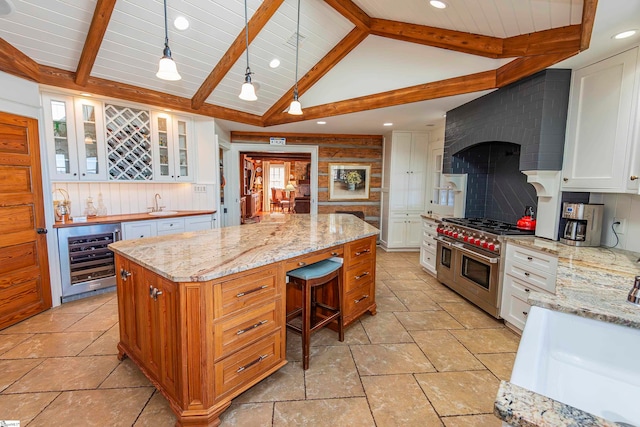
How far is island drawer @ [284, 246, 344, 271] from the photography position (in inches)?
79.7

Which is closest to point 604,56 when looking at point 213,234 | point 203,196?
point 213,234

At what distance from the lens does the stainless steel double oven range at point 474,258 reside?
2.89 metres

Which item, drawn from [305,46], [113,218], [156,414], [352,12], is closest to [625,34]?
[352,12]

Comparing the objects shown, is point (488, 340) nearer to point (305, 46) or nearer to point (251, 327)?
point (251, 327)

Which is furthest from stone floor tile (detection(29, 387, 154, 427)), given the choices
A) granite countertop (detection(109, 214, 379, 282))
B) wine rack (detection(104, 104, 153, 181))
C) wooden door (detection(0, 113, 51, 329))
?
wine rack (detection(104, 104, 153, 181))

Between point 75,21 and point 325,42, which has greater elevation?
point 325,42

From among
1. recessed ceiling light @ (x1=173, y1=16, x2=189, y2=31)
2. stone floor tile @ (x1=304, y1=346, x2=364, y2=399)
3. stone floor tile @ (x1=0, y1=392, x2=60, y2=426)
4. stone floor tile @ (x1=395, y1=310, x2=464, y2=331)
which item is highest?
recessed ceiling light @ (x1=173, y1=16, x2=189, y2=31)

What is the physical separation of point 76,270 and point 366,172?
5.06 metres

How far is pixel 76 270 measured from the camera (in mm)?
3309

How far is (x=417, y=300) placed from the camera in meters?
3.42

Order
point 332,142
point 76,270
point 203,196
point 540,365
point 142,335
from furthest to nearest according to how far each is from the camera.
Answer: point 332,142, point 203,196, point 76,270, point 142,335, point 540,365

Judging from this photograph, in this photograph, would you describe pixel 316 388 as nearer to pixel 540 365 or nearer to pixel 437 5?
pixel 540 365

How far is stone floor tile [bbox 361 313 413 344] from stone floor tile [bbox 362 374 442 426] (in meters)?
0.50

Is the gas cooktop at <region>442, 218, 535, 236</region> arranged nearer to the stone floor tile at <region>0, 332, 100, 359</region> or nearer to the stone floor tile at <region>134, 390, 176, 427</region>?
the stone floor tile at <region>134, 390, 176, 427</region>
